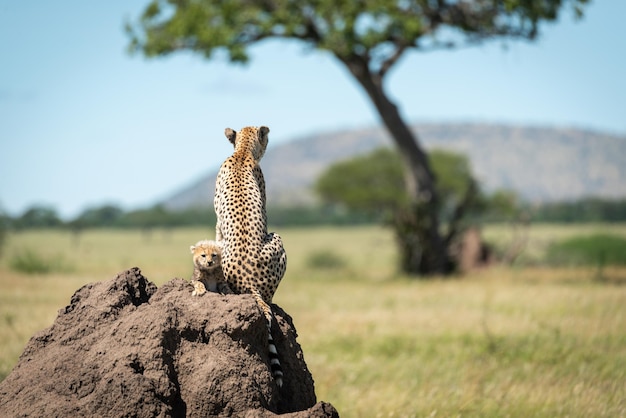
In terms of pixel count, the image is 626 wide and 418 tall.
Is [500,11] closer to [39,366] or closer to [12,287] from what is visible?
[12,287]

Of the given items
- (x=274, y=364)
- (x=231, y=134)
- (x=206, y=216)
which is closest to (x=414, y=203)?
(x=231, y=134)

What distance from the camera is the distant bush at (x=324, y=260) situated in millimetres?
29938

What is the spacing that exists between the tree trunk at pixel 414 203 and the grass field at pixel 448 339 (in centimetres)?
95

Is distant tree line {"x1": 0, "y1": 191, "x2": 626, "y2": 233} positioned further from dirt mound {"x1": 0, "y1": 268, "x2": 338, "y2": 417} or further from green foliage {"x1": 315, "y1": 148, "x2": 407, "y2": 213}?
dirt mound {"x1": 0, "y1": 268, "x2": 338, "y2": 417}

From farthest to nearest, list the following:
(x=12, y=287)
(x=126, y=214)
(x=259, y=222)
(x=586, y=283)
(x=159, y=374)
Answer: (x=126, y=214) → (x=586, y=283) → (x=12, y=287) → (x=259, y=222) → (x=159, y=374)

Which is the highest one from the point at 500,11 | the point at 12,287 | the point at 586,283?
→ the point at 500,11

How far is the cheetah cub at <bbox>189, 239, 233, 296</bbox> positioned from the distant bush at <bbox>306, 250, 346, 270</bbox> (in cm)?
2397

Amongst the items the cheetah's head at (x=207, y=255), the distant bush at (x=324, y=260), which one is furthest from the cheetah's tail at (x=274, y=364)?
the distant bush at (x=324, y=260)

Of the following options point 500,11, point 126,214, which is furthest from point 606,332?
point 126,214

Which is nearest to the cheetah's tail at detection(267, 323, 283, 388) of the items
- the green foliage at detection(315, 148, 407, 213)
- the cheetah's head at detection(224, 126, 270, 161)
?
the cheetah's head at detection(224, 126, 270, 161)

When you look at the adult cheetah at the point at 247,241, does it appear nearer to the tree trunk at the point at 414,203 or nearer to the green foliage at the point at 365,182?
the tree trunk at the point at 414,203

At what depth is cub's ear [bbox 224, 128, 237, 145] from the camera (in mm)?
5637

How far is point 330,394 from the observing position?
26.1 ft

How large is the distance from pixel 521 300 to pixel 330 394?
8.40 metres
